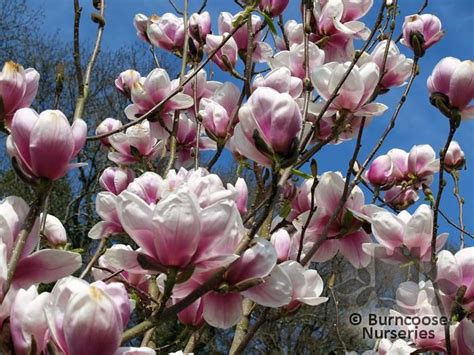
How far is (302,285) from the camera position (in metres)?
0.86

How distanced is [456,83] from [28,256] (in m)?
0.71

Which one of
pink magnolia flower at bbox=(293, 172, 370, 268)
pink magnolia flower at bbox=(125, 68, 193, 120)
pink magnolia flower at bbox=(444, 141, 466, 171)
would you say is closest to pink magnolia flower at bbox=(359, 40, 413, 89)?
pink magnolia flower at bbox=(293, 172, 370, 268)

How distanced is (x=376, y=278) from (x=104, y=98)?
884cm

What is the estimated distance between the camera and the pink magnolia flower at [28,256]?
63 centimetres

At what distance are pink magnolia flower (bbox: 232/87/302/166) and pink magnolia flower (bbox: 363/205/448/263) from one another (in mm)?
319

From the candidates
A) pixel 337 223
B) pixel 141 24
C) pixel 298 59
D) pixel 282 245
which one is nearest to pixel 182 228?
pixel 282 245

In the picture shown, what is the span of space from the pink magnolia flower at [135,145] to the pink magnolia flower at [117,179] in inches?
2.1

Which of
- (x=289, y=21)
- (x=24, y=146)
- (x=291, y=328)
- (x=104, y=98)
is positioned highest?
(x=289, y=21)

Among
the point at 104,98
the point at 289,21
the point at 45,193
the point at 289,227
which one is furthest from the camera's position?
the point at 104,98

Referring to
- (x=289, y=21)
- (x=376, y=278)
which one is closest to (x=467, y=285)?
(x=376, y=278)

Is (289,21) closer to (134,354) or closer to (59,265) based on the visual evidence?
(59,265)

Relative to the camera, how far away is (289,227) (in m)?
1.22

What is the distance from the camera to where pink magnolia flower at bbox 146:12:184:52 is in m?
1.55

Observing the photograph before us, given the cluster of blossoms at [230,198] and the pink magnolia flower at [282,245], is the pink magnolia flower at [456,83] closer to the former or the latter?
the cluster of blossoms at [230,198]
